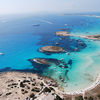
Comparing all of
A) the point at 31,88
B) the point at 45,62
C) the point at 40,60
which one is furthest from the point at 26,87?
the point at 40,60

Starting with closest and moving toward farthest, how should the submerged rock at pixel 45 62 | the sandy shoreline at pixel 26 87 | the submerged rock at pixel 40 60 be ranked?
the sandy shoreline at pixel 26 87 → the submerged rock at pixel 45 62 → the submerged rock at pixel 40 60

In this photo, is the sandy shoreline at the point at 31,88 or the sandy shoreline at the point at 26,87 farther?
the sandy shoreline at the point at 26,87

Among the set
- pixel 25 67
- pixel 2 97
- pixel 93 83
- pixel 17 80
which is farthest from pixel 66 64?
pixel 2 97

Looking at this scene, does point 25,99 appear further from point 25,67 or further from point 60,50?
point 60,50

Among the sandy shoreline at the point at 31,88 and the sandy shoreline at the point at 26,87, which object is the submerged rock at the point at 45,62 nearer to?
the sandy shoreline at the point at 26,87

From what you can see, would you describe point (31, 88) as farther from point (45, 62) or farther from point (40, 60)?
point (40, 60)

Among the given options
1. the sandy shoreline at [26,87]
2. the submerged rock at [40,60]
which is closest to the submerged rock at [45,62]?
the submerged rock at [40,60]

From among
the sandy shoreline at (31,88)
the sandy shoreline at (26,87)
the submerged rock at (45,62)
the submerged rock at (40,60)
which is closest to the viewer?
the sandy shoreline at (31,88)

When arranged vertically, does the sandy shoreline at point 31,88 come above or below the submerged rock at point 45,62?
below

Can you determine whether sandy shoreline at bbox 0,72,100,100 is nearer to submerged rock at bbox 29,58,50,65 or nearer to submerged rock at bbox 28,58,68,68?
submerged rock at bbox 28,58,68,68
